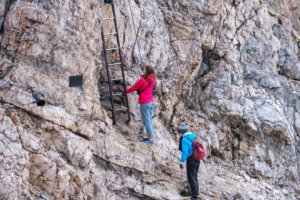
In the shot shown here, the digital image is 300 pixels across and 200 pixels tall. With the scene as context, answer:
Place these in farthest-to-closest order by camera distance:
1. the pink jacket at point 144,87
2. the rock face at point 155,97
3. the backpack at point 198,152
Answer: the pink jacket at point 144,87
the backpack at point 198,152
the rock face at point 155,97

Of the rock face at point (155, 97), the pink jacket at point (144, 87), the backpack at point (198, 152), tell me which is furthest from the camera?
the pink jacket at point (144, 87)

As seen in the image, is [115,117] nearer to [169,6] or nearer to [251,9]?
[169,6]

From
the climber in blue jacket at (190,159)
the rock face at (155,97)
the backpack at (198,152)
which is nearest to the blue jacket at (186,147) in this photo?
the climber in blue jacket at (190,159)

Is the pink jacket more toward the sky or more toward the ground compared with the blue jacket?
more toward the sky

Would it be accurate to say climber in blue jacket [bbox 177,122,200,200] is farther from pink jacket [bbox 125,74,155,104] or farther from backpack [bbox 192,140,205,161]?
pink jacket [bbox 125,74,155,104]

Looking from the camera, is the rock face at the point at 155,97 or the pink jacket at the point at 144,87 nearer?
the rock face at the point at 155,97

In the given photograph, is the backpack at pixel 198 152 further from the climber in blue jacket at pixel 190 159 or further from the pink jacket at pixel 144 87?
the pink jacket at pixel 144 87

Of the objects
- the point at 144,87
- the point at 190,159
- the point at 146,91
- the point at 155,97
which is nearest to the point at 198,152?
the point at 190,159

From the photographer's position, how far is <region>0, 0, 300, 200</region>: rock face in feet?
22.1

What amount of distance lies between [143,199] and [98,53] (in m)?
4.55

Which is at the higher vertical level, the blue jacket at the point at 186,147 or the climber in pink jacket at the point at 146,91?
the climber in pink jacket at the point at 146,91

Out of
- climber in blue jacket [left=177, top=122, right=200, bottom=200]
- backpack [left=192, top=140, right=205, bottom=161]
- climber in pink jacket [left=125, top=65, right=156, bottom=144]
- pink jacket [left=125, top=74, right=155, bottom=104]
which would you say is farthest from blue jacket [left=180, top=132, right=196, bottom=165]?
pink jacket [left=125, top=74, right=155, bottom=104]

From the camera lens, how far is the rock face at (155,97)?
6727mm

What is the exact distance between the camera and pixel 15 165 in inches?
234
